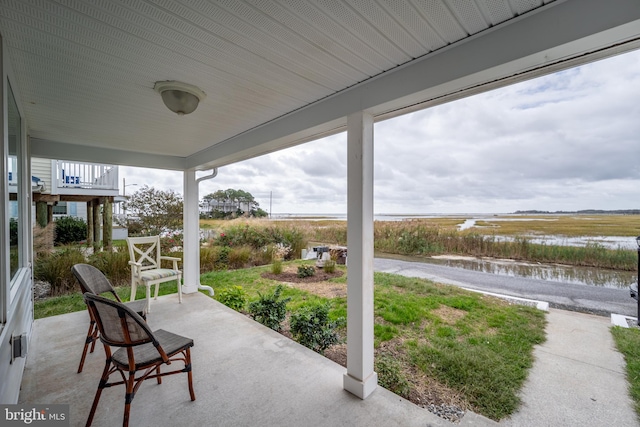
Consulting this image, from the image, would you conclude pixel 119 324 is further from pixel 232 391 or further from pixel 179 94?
pixel 179 94

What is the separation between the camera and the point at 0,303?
1469 millimetres

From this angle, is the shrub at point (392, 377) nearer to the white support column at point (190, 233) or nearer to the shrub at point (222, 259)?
the white support column at point (190, 233)

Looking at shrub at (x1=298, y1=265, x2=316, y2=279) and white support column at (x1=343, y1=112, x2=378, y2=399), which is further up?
white support column at (x1=343, y1=112, x2=378, y2=399)

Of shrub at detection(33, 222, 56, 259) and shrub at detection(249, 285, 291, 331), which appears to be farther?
shrub at detection(33, 222, 56, 259)

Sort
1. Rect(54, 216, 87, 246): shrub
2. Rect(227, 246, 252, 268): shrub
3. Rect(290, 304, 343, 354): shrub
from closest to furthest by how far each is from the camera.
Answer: Rect(290, 304, 343, 354): shrub
Rect(54, 216, 87, 246): shrub
Rect(227, 246, 252, 268): shrub

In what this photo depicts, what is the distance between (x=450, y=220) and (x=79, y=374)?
11.5 feet

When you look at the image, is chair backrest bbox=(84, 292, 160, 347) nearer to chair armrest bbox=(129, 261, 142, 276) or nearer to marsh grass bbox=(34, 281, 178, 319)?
chair armrest bbox=(129, 261, 142, 276)

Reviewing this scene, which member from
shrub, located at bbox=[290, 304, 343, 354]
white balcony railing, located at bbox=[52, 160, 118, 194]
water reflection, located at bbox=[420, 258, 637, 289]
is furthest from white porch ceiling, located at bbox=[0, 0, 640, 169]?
white balcony railing, located at bbox=[52, 160, 118, 194]

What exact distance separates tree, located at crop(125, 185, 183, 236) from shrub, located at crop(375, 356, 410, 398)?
5690mm

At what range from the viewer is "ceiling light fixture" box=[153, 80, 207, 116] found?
2.00m

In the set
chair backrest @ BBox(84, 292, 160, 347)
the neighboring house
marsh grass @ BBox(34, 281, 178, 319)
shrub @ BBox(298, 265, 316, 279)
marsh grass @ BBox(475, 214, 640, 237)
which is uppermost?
the neighboring house

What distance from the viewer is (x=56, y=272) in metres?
4.60

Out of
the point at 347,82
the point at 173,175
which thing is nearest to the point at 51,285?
the point at 173,175

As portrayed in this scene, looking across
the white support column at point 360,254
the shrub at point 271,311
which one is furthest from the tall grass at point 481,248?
the shrub at point 271,311
